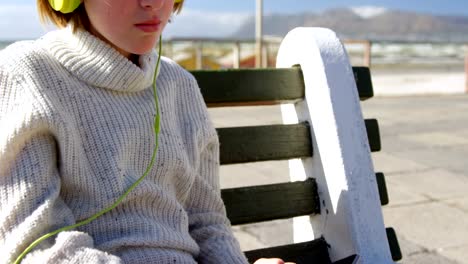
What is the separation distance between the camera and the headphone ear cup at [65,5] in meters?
1.56

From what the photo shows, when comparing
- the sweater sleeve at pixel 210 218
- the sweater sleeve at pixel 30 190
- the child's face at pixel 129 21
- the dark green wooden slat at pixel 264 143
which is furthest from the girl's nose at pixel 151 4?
the dark green wooden slat at pixel 264 143

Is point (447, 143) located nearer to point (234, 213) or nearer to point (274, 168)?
point (274, 168)

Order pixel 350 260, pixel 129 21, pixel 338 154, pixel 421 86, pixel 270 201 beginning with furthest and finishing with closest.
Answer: pixel 421 86 → pixel 270 201 → pixel 338 154 → pixel 350 260 → pixel 129 21

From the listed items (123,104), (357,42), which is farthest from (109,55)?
(357,42)

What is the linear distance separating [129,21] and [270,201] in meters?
0.79

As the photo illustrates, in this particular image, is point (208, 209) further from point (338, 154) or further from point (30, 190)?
point (30, 190)

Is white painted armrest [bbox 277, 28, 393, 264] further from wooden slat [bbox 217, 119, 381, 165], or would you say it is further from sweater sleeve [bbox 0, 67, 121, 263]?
sweater sleeve [bbox 0, 67, 121, 263]

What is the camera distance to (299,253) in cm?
208

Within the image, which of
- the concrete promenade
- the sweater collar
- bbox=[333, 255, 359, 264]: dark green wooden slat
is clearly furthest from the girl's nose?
the concrete promenade

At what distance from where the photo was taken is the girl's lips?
62.2 inches

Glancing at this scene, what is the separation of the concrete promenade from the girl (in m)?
2.28

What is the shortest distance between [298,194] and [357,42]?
12510 mm

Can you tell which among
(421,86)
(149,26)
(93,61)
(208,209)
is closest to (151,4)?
(149,26)

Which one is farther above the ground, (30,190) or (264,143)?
(30,190)
